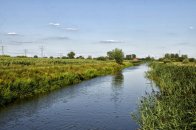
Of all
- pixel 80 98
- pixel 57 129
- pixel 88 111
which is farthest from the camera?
pixel 80 98

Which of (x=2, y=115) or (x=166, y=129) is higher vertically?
(x=166, y=129)

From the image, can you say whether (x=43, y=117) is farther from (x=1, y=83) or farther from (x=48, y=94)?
(x=48, y=94)

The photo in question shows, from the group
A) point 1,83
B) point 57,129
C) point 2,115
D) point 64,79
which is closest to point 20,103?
point 1,83

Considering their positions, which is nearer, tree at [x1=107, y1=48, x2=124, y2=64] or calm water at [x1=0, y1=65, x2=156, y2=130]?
calm water at [x1=0, y1=65, x2=156, y2=130]

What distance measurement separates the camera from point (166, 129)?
10531 mm

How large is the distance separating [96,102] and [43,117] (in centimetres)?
715

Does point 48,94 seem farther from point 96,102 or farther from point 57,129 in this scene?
point 57,129

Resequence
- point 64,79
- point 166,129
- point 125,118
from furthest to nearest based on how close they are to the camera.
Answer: point 64,79 → point 125,118 → point 166,129

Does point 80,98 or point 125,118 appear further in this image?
point 80,98

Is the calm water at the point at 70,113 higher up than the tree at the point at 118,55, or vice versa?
the tree at the point at 118,55

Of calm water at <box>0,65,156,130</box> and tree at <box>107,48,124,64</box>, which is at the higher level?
tree at <box>107,48,124,64</box>

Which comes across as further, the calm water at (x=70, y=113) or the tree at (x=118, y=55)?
the tree at (x=118, y=55)

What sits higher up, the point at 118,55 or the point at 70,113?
the point at 118,55

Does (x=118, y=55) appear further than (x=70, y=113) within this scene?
Yes
